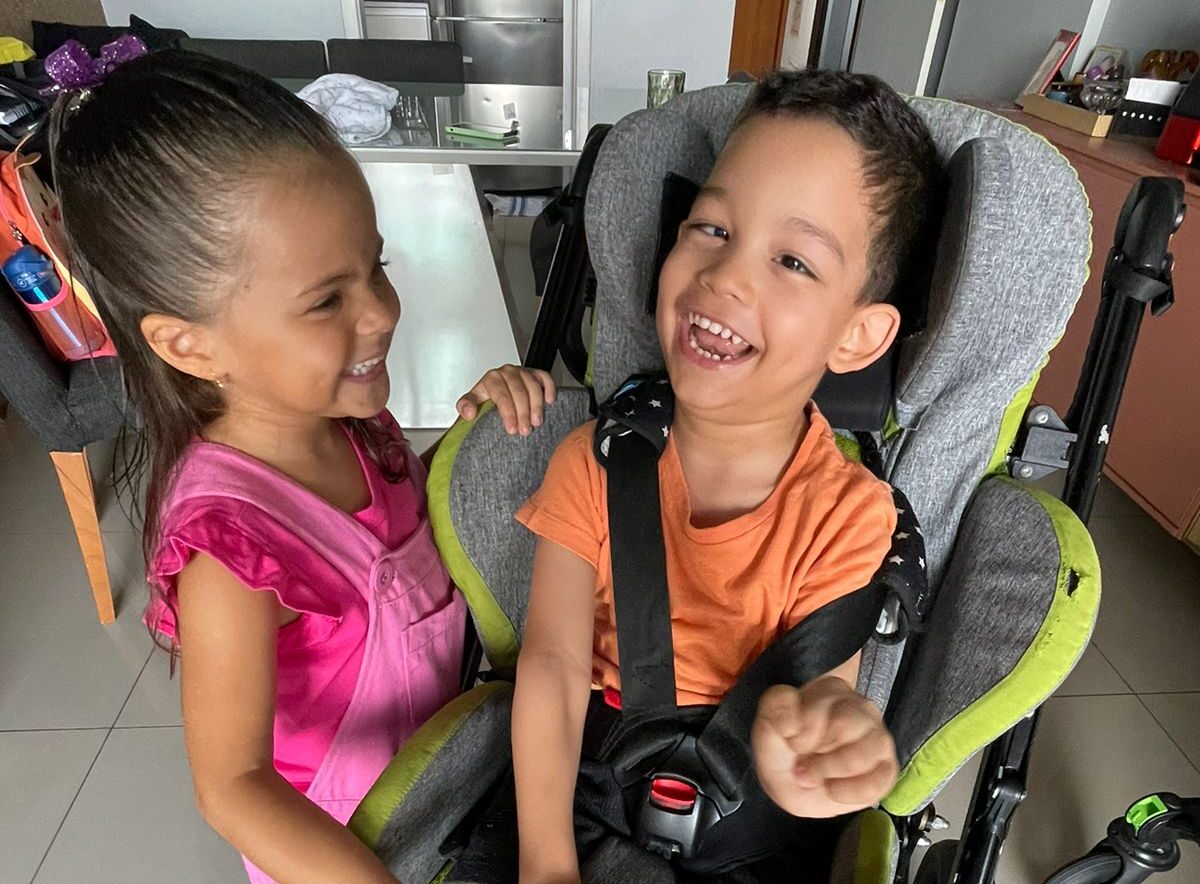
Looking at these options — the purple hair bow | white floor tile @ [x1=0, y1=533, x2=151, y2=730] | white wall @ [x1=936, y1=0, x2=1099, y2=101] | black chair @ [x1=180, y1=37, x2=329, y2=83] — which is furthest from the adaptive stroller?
black chair @ [x1=180, y1=37, x2=329, y2=83]

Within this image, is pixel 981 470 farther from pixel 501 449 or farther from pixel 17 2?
pixel 17 2

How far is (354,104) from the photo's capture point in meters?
2.26

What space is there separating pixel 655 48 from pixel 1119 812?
11.8 ft

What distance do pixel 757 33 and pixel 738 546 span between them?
6.11 metres

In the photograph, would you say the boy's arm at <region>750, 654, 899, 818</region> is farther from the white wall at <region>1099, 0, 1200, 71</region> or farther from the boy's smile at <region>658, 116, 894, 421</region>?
the white wall at <region>1099, 0, 1200, 71</region>

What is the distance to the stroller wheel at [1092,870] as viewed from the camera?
1.17m

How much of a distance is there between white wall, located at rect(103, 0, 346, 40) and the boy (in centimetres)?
369

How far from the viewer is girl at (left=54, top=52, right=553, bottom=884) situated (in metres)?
0.68

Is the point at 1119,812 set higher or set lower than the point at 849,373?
lower

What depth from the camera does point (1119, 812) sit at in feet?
4.93

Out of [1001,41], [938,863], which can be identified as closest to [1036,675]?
[938,863]

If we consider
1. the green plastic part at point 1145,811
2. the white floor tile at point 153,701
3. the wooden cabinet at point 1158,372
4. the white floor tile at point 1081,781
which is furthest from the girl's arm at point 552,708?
the wooden cabinet at point 1158,372

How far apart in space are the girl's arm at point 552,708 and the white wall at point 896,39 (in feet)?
11.8

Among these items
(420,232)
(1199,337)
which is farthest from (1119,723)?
(420,232)
